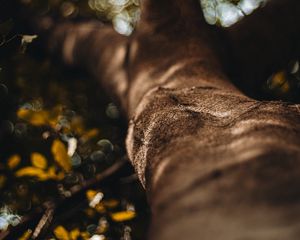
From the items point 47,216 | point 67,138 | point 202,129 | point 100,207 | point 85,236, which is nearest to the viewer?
point 202,129

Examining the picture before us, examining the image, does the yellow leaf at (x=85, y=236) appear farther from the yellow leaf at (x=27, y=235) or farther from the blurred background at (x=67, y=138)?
the yellow leaf at (x=27, y=235)

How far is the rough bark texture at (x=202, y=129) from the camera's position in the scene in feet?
1.69

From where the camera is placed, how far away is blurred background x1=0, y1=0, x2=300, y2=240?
8.68 ft

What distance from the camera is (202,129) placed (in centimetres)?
87

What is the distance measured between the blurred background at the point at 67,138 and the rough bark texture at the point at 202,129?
0.77 m

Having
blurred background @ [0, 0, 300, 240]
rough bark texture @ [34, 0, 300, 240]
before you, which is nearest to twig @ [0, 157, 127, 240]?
blurred background @ [0, 0, 300, 240]

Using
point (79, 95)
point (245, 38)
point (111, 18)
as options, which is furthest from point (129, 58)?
point (111, 18)

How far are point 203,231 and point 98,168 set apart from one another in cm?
358

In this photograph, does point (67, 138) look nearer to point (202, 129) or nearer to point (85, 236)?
point (85, 236)

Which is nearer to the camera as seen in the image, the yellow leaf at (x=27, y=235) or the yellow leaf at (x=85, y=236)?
the yellow leaf at (x=27, y=235)

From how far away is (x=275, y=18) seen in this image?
6.48ft

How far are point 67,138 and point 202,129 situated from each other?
2.44 metres

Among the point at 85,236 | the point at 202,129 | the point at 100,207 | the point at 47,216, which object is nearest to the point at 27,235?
the point at 47,216

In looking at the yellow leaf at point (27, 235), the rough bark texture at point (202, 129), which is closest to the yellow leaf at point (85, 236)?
the yellow leaf at point (27, 235)
